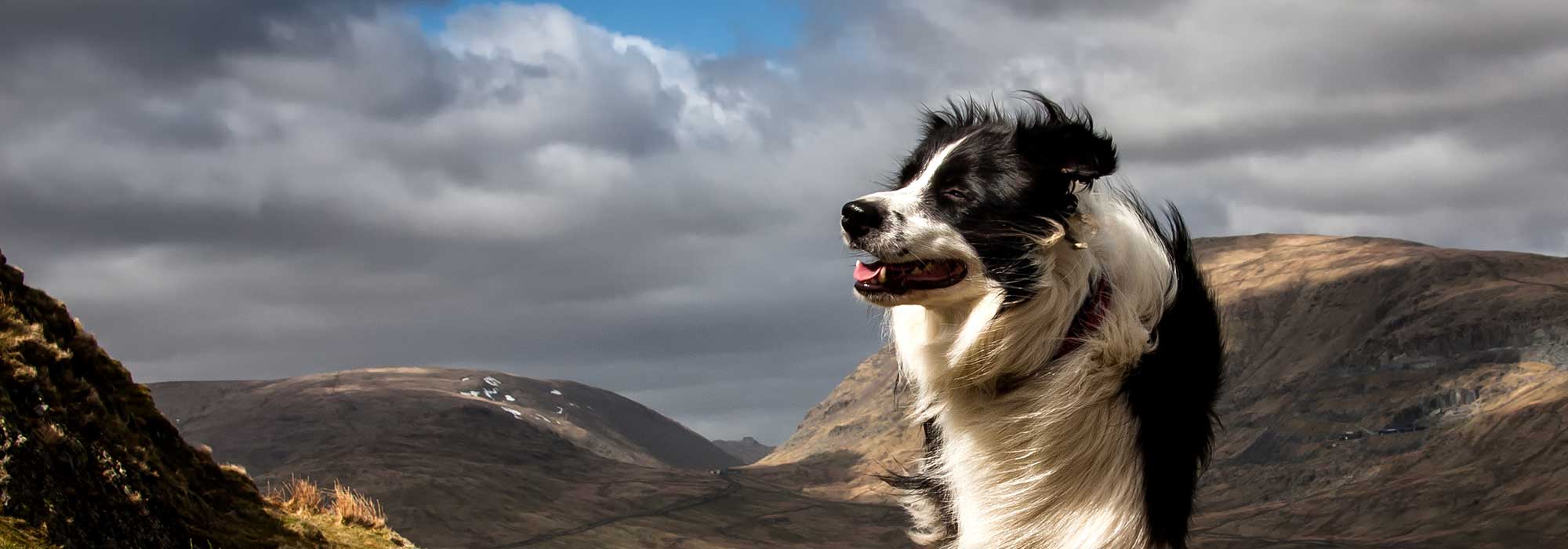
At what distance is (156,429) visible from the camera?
332 inches

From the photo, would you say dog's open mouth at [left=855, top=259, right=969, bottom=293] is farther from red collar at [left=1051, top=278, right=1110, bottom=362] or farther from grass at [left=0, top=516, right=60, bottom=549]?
grass at [left=0, top=516, right=60, bottom=549]

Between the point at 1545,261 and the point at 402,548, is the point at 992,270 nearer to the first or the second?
the point at 402,548

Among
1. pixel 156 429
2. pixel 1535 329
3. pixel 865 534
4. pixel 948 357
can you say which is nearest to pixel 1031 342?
pixel 948 357

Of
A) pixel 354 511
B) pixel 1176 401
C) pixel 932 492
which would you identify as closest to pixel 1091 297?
pixel 1176 401

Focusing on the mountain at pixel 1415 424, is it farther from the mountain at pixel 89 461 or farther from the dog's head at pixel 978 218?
the dog's head at pixel 978 218

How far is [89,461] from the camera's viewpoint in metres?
6.96

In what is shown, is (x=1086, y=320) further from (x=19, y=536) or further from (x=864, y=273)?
(x=19, y=536)

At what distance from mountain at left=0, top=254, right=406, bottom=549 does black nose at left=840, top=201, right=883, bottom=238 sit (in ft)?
13.2

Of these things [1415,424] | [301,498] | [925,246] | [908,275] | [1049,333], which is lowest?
[1415,424]

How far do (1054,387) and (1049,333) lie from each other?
25 cm

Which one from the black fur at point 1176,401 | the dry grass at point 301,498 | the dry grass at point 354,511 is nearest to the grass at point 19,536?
A: the dry grass at point 301,498

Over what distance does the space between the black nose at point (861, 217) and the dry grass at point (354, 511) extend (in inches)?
228

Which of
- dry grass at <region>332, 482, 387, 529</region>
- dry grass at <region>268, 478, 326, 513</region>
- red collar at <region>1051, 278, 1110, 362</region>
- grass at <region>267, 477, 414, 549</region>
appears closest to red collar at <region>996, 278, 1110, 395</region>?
red collar at <region>1051, 278, 1110, 362</region>

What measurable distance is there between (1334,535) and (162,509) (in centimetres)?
15406
